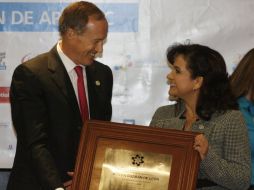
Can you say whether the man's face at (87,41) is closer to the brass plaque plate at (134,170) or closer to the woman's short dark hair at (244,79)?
the brass plaque plate at (134,170)

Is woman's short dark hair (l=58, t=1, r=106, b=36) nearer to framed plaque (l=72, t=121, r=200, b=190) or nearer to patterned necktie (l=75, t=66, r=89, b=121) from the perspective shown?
patterned necktie (l=75, t=66, r=89, b=121)

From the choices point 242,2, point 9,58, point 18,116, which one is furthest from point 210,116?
point 9,58

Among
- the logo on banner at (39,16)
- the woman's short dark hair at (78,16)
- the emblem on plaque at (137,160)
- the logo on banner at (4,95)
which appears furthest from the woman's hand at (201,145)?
the logo on banner at (4,95)

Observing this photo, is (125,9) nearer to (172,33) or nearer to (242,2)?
(172,33)

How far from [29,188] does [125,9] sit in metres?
1.39

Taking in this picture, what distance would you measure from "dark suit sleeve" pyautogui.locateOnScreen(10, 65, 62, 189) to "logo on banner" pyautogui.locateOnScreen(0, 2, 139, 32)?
97cm

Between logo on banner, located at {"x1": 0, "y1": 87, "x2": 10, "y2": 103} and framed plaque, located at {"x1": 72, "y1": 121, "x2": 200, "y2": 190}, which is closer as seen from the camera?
framed plaque, located at {"x1": 72, "y1": 121, "x2": 200, "y2": 190}

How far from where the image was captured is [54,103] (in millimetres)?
2678

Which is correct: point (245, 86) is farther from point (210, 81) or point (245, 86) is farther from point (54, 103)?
point (54, 103)

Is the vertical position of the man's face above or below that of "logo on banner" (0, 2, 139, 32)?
below

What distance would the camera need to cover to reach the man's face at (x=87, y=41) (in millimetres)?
2740

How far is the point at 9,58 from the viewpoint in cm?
362

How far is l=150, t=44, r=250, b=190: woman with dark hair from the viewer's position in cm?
242

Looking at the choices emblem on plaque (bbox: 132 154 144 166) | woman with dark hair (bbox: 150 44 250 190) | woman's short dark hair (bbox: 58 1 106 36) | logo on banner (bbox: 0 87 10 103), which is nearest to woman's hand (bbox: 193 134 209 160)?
woman with dark hair (bbox: 150 44 250 190)
